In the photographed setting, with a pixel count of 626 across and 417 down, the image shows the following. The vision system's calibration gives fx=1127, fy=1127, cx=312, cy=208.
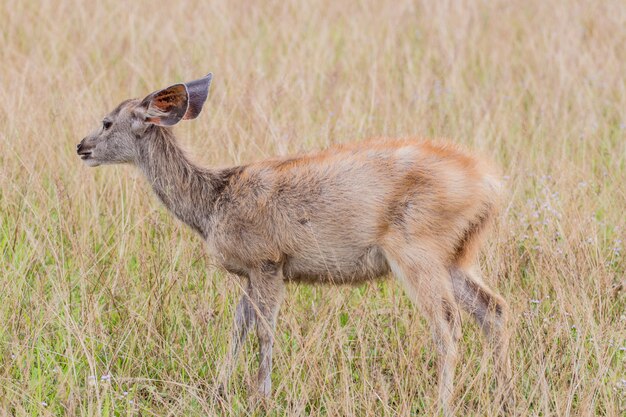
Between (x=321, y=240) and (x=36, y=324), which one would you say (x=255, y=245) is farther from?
(x=36, y=324)

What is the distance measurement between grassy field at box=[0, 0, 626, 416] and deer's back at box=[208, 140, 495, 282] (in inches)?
10.1

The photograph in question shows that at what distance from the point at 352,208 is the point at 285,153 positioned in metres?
1.71

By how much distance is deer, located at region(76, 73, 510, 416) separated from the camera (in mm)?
4742

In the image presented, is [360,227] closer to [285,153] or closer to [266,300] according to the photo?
[266,300]

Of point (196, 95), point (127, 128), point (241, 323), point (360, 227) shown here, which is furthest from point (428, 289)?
point (127, 128)

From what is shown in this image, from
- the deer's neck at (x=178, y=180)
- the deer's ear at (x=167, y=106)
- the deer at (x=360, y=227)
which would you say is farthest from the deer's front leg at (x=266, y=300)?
the deer's ear at (x=167, y=106)

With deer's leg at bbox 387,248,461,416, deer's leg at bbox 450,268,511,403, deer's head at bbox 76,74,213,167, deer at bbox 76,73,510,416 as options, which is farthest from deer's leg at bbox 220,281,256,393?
deer's head at bbox 76,74,213,167

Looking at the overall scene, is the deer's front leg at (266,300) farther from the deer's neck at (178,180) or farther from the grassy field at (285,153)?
the deer's neck at (178,180)

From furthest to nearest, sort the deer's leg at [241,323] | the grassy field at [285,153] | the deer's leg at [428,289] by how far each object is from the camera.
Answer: the deer's leg at [241,323], the deer's leg at [428,289], the grassy field at [285,153]

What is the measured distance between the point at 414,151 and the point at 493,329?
86 cm

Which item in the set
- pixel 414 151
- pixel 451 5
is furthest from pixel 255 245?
pixel 451 5

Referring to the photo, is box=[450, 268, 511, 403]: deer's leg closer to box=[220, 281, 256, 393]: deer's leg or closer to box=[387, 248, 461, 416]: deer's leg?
box=[387, 248, 461, 416]: deer's leg

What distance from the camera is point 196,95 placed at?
217 inches

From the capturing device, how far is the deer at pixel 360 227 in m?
4.74
